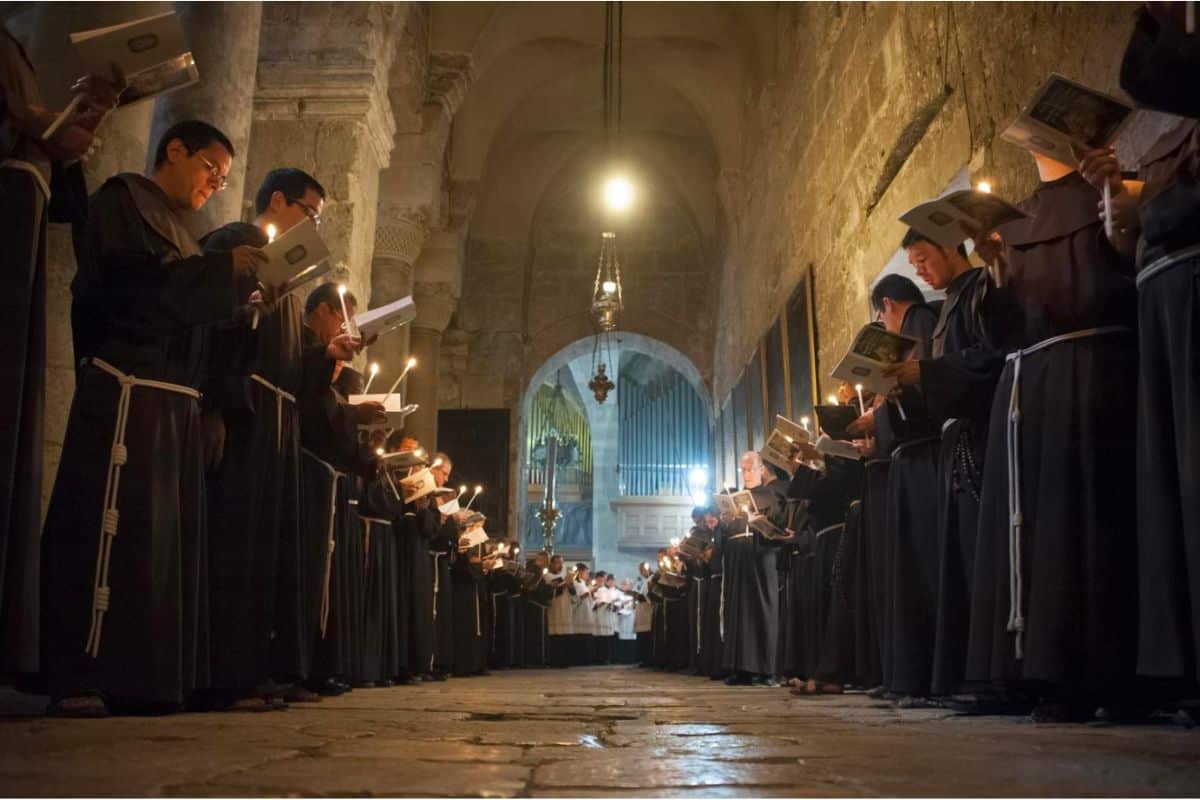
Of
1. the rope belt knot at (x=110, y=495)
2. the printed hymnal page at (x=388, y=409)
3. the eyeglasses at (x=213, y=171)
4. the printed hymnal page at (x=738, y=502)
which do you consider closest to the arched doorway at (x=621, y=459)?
the printed hymnal page at (x=738, y=502)

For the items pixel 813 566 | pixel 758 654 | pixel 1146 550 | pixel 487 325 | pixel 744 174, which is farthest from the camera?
pixel 487 325

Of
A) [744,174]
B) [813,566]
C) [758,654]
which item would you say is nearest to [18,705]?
[813,566]

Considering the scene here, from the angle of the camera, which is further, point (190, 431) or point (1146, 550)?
point (190, 431)

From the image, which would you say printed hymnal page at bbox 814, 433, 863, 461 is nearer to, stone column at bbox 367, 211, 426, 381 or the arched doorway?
stone column at bbox 367, 211, 426, 381

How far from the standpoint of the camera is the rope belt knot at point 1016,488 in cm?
298

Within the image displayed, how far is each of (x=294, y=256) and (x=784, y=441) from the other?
2966 millimetres

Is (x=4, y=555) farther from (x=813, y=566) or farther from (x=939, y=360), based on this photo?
(x=813, y=566)

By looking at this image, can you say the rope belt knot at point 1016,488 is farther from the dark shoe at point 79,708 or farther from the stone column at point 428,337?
the stone column at point 428,337

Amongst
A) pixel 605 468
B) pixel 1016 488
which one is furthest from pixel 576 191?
pixel 1016 488

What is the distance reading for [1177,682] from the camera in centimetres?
272

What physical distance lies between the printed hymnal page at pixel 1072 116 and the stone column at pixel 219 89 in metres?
3.86

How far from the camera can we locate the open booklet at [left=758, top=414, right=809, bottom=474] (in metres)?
5.20

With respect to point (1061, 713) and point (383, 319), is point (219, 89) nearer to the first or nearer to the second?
point (383, 319)

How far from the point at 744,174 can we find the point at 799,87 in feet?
12.0
